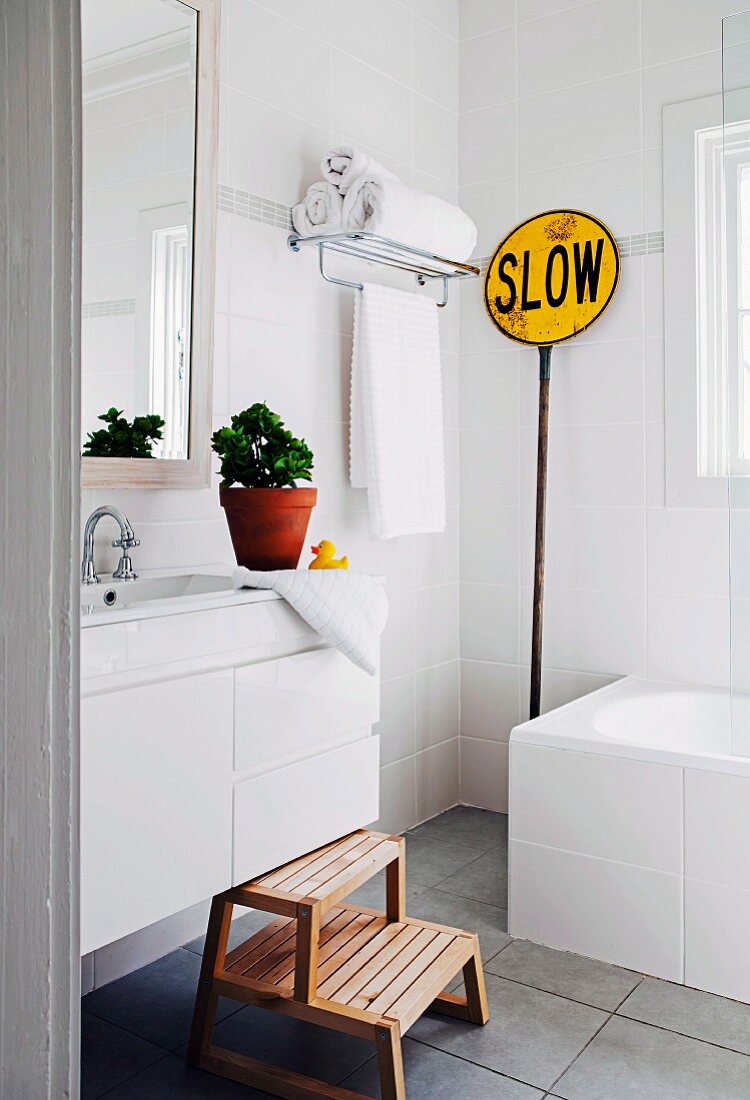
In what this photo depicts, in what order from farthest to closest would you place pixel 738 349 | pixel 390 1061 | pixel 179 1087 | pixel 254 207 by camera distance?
pixel 254 207 → pixel 738 349 → pixel 179 1087 → pixel 390 1061

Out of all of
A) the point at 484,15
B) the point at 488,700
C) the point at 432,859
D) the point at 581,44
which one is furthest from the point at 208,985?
the point at 484,15

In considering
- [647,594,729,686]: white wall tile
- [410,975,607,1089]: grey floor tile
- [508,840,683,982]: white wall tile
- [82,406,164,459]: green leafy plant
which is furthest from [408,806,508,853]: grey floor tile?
[82,406,164,459]: green leafy plant

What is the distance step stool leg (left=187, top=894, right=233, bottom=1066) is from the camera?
172 cm

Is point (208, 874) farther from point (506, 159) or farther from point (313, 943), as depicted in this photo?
point (506, 159)

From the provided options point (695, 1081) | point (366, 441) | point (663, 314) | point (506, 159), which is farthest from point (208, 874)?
point (506, 159)

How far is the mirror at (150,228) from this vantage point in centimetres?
192

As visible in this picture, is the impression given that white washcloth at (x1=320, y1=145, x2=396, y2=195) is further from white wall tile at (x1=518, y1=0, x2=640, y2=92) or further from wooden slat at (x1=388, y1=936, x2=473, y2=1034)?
wooden slat at (x1=388, y1=936, x2=473, y2=1034)

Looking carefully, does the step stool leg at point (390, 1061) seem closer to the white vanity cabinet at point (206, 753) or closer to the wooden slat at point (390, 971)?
the wooden slat at point (390, 971)

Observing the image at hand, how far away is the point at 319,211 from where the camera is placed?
94.9 inches

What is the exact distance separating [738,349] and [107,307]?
1416mm

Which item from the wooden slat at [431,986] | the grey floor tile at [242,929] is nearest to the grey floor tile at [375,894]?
the grey floor tile at [242,929]

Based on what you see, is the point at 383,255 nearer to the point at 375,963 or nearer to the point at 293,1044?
→ the point at 375,963

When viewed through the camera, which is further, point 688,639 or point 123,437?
point 688,639

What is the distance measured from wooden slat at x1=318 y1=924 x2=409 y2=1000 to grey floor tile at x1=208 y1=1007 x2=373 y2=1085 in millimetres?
183
